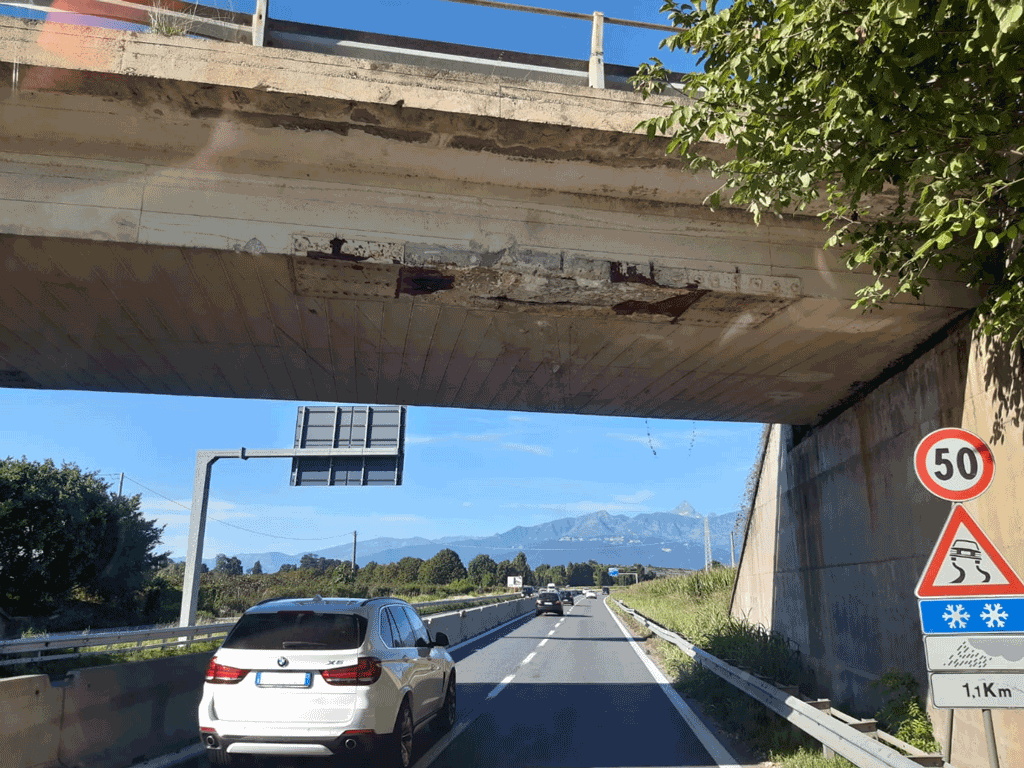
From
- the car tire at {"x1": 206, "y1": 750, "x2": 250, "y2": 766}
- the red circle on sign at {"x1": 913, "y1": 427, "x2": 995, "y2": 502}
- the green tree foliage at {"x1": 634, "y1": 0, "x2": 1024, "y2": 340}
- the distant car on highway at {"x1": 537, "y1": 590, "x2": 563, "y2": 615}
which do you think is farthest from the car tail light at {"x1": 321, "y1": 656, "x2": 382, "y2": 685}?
the distant car on highway at {"x1": 537, "y1": 590, "x2": 563, "y2": 615}

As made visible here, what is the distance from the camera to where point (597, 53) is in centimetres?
778

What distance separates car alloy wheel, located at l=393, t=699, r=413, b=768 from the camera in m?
6.70

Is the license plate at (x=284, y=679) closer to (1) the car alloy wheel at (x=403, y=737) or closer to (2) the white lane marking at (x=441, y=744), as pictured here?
(1) the car alloy wheel at (x=403, y=737)

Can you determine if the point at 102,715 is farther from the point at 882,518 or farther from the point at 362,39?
the point at 882,518

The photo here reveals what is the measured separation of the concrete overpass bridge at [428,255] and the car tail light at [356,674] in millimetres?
3594

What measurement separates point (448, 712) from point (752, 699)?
13.1 feet

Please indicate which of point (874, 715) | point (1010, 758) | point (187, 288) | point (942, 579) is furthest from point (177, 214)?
point (874, 715)

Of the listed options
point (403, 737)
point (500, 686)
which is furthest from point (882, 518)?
point (500, 686)

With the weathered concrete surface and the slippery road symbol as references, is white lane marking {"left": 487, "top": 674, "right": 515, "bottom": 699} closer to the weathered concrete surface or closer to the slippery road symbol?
the weathered concrete surface

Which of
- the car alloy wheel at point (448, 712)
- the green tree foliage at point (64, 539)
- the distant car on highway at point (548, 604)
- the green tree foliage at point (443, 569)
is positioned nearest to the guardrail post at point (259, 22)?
the car alloy wheel at point (448, 712)

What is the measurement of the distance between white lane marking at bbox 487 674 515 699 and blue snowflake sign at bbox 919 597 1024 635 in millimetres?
8133

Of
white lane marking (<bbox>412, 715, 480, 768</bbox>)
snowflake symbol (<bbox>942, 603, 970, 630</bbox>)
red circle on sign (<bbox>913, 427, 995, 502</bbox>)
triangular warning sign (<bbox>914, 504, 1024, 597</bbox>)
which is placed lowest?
white lane marking (<bbox>412, 715, 480, 768</bbox>)

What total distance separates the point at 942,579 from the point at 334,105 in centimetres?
615

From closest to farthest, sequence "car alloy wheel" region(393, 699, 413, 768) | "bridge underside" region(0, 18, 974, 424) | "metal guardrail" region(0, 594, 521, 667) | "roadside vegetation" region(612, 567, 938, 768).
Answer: "bridge underside" region(0, 18, 974, 424)
"car alloy wheel" region(393, 699, 413, 768)
"roadside vegetation" region(612, 567, 938, 768)
"metal guardrail" region(0, 594, 521, 667)
